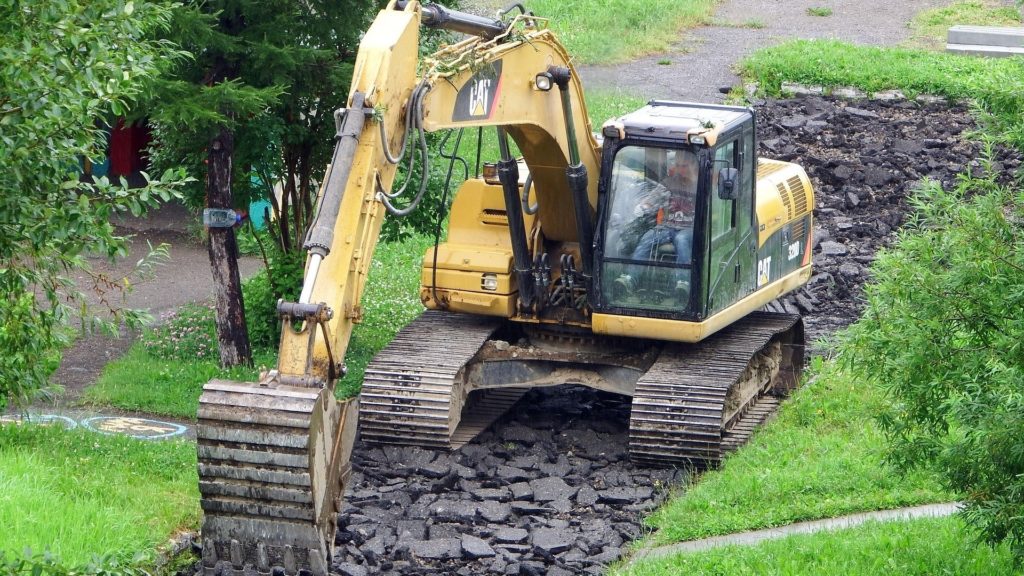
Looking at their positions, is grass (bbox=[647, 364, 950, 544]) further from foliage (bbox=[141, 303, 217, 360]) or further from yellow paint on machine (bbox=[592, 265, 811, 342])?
foliage (bbox=[141, 303, 217, 360])

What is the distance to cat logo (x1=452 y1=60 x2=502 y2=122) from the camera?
947cm

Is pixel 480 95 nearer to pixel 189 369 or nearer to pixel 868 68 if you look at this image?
pixel 189 369

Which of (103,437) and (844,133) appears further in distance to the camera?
(844,133)

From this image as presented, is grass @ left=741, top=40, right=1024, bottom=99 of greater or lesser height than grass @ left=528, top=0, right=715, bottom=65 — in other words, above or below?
below

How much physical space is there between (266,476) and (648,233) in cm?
495

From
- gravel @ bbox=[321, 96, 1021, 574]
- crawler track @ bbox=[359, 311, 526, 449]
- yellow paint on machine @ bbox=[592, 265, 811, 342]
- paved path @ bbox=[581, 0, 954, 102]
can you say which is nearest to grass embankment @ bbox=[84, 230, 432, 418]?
crawler track @ bbox=[359, 311, 526, 449]

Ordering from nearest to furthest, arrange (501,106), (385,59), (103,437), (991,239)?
(991,239), (385,59), (501,106), (103,437)

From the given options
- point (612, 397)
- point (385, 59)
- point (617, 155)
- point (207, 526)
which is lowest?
point (612, 397)

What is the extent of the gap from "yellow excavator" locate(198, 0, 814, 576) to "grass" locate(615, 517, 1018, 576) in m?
2.08

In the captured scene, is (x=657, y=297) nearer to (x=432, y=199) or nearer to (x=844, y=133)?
(x=432, y=199)

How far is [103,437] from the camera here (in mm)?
10883

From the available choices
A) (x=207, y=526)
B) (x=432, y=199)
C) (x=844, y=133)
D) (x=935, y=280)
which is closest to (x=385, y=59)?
(x=207, y=526)

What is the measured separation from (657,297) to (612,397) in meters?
2.11

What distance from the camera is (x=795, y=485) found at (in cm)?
1030
